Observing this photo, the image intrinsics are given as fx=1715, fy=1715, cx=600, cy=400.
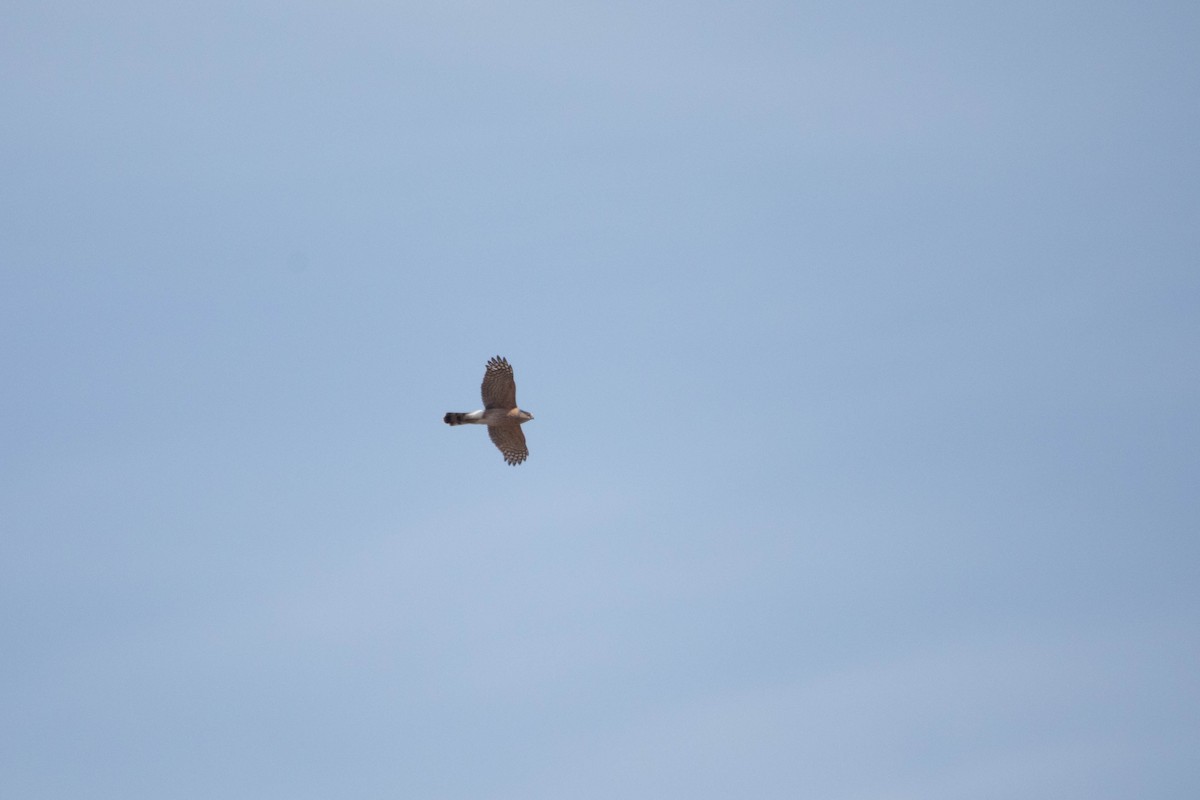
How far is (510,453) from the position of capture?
226ft

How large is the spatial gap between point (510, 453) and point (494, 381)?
388 centimetres

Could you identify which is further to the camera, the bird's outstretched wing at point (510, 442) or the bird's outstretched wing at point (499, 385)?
the bird's outstretched wing at point (510, 442)

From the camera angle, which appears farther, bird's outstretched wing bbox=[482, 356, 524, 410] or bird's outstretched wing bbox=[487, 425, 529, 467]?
bird's outstretched wing bbox=[487, 425, 529, 467]

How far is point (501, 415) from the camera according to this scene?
67.4 meters

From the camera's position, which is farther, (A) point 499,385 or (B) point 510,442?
(B) point 510,442

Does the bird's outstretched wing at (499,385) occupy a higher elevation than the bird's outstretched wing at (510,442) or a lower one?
higher

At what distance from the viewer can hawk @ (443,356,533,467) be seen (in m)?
66.4

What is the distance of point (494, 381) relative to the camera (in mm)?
66375

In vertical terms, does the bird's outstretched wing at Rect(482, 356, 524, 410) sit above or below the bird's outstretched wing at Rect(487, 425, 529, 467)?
above

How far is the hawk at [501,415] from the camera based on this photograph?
6638 centimetres
